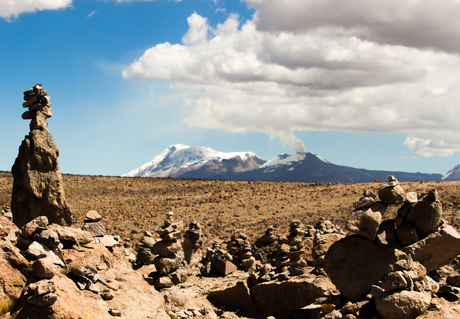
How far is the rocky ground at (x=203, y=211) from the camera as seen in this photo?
35.5 feet

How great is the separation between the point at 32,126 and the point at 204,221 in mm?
15900

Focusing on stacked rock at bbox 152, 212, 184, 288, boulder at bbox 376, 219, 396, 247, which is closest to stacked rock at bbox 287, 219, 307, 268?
stacked rock at bbox 152, 212, 184, 288

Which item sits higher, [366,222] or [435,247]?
[366,222]

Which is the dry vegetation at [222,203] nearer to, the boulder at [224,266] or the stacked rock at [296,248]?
the stacked rock at [296,248]

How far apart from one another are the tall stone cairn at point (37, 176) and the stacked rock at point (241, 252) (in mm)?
7672

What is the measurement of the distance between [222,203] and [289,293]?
23.6m

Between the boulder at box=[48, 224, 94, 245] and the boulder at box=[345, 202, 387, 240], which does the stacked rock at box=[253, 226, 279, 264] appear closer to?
the boulder at box=[48, 224, 94, 245]

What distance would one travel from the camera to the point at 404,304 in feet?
23.4

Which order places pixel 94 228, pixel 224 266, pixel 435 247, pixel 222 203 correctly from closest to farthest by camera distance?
pixel 435 247 → pixel 94 228 → pixel 224 266 → pixel 222 203

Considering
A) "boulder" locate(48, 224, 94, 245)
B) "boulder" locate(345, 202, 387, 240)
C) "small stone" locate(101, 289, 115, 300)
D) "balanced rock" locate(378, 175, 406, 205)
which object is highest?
"balanced rock" locate(378, 175, 406, 205)

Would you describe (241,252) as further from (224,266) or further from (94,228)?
(94,228)

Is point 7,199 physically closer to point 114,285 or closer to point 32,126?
point 32,126

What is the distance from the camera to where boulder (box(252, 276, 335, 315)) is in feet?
32.3

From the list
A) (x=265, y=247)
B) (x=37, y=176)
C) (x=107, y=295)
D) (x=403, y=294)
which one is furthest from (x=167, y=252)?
(x=403, y=294)
